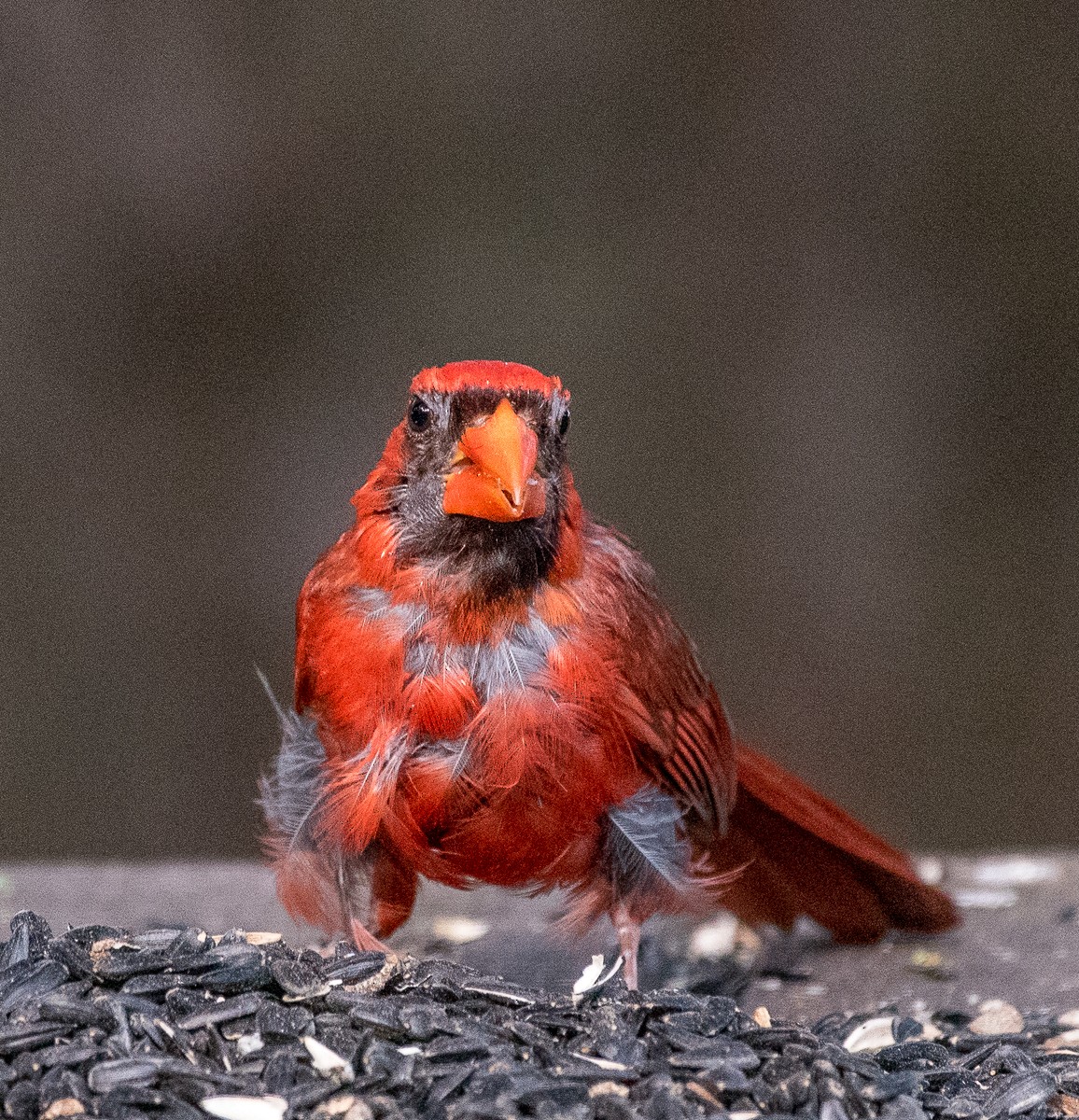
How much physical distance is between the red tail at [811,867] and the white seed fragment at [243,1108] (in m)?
1.81

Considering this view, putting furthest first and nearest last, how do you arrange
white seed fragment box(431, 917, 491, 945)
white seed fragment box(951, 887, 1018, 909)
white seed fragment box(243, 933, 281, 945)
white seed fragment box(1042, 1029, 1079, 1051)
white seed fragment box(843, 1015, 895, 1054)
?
white seed fragment box(951, 887, 1018, 909)
white seed fragment box(431, 917, 491, 945)
white seed fragment box(1042, 1029, 1079, 1051)
white seed fragment box(843, 1015, 895, 1054)
white seed fragment box(243, 933, 281, 945)

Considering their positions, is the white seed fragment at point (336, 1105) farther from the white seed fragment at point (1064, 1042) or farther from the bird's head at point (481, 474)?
the white seed fragment at point (1064, 1042)

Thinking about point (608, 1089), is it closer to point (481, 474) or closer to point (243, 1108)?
point (243, 1108)

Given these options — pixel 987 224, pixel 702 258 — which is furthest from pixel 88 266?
pixel 987 224

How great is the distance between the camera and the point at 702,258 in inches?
237

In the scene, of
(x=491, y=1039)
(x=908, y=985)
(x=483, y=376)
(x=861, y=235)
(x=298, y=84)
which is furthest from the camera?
(x=861, y=235)

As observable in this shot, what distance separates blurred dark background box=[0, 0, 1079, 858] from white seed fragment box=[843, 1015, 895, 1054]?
2688 millimetres

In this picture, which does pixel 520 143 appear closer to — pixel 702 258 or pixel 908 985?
pixel 702 258

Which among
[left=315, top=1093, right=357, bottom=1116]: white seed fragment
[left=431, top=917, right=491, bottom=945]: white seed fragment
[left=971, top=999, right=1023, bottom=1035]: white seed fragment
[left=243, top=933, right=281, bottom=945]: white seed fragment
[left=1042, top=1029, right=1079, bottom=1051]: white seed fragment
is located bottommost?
[left=431, top=917, right=491, bottom=945]: white seed fragment

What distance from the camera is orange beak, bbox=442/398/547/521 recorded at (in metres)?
3.08

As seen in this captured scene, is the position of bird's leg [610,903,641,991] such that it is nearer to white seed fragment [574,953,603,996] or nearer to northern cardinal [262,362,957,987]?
northern cardinal [262,362,957,987]

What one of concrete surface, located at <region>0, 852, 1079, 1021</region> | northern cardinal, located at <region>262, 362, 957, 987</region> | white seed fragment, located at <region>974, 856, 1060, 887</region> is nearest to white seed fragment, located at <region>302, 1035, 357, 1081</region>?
northern cardinal, located at <region>262, 362, 957, 987</region>

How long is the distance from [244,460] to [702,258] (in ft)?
6.36

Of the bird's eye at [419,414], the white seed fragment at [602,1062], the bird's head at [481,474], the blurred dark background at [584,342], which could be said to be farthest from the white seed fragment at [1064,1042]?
the blurred dark background at [584,342]
